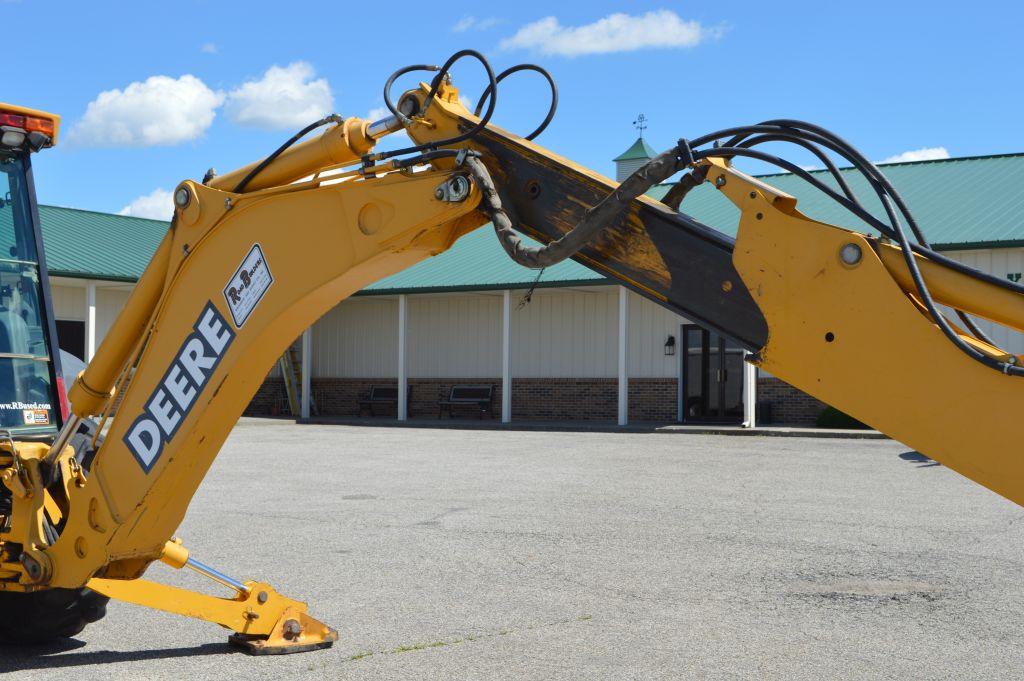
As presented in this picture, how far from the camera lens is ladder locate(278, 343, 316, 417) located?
31.3 meters

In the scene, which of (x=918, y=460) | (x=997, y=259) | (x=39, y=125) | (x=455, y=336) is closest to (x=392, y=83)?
(x=39, y=125)

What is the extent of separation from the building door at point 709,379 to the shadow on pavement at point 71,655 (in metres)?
20.6

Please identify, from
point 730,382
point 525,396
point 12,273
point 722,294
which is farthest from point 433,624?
point 525,396

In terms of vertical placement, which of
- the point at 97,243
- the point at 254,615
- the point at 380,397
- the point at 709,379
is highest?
the point at 97,243

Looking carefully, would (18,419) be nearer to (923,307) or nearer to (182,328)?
(182,328)

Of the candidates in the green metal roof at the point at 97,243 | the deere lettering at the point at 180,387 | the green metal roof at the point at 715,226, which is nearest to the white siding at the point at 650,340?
the green metal roof at the point at 715,226

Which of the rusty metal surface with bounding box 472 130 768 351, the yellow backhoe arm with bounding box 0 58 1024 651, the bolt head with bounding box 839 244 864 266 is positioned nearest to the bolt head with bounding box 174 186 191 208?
the yellow backhoe arm with bounding box 0 58 1024 651

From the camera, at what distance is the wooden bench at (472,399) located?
2856 cm

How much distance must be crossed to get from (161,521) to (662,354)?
21802 millimetres

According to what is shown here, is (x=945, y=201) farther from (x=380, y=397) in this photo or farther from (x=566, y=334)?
(x=380, y=397)

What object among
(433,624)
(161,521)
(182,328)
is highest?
(182,328)

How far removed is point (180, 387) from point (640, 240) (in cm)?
215

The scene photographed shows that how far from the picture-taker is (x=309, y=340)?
1219 inches

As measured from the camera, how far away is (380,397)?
30531mm
